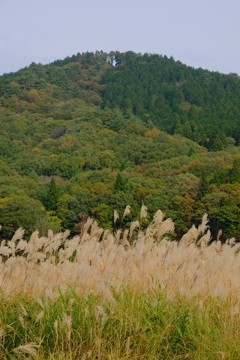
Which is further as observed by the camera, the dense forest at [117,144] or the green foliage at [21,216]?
the dense forest at [117,144]

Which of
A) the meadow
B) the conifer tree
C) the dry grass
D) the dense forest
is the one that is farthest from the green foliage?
the meadow

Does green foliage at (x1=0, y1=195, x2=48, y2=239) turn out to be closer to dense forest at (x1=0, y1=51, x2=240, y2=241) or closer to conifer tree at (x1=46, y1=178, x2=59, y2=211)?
dense forest at (x1=0, y1=51, x2=240, y2=241)

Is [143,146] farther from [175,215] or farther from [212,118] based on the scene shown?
[175,215]

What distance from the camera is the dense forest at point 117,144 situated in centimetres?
4466

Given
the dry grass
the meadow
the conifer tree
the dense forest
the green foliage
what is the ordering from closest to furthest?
1. the meadow
2. the dry grass
3. the green foliage
4. the dense forest
5. the conifer tree

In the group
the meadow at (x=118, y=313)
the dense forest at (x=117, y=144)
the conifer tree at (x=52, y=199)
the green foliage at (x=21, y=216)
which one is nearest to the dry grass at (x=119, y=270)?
the meadow at (x=118, y=313)

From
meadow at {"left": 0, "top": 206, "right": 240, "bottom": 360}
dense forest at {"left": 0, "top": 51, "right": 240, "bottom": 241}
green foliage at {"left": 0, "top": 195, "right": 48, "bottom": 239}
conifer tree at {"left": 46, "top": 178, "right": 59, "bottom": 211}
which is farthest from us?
conifer tree at {"left": 46, "top": 178, "right": 59, "bottom": 211}

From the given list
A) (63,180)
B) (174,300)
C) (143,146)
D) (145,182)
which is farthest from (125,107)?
(174,300)

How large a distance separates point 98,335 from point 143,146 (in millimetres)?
79695

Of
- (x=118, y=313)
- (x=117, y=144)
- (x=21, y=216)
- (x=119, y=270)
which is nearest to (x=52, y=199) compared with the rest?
(x=21, y=216)

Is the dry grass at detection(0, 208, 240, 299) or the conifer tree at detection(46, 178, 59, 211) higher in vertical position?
the dry grass at detection(0, 208, 240, 299)

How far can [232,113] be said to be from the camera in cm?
10725

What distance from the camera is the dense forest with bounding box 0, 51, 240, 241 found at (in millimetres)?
44656

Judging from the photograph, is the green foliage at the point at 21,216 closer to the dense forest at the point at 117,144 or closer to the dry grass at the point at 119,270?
the dense forest at the point at 117,144
